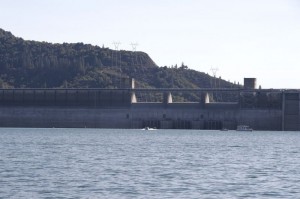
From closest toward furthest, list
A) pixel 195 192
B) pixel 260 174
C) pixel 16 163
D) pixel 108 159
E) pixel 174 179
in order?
pixel 195 192, pixel 174 179, pixel 260 174, pixel 16 163, pixel 108 159

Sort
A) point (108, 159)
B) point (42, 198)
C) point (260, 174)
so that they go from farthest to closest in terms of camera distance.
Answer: point (108, 159) < point (260, 174) < point (42, 198)

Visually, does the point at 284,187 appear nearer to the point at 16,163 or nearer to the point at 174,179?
the point at 174,179

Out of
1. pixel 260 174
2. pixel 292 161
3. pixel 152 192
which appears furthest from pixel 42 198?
pixel 292 161

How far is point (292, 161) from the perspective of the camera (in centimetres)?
9525

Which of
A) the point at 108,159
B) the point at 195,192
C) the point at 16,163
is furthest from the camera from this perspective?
the point at 108,159

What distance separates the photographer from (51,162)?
285 feet

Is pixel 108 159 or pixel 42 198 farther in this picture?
pixel 108 159

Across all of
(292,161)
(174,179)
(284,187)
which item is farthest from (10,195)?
(292,161)

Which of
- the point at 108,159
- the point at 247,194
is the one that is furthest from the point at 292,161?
the point at 247,194

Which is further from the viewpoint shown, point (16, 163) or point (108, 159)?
point (108, 159)

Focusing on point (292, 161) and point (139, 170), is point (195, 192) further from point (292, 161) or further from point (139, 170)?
point (292, 161)

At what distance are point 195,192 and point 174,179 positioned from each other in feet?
25.8

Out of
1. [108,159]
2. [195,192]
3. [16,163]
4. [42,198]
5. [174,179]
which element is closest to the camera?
[42,198]

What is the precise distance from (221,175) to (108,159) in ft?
66.9
